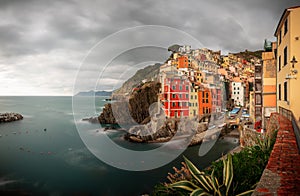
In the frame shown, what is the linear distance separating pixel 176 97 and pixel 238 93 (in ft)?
54.2

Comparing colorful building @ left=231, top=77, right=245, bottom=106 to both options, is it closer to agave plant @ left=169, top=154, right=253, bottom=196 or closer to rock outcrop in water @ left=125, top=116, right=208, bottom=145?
rock outcrop in water @ left=125, top=116, right=208, bottom=145

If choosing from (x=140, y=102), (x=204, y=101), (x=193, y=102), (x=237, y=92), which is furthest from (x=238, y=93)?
(x=140, y=102)

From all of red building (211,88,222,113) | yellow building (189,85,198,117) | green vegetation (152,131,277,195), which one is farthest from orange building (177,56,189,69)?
green vegetation (152,131,277,195)

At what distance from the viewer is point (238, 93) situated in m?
35.6

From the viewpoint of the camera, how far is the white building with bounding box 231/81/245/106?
35.0m

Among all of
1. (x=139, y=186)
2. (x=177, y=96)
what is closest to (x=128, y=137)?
(x=177, y=96)

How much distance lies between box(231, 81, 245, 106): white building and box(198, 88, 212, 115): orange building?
36.6 ft

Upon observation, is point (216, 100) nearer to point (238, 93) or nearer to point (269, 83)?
point (238, 93)

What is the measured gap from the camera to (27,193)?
526 inches

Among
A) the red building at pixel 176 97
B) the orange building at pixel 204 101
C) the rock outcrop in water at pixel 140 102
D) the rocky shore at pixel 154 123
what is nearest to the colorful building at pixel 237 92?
the orange building at pixel 204 101

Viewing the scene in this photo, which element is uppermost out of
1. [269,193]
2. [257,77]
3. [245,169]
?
[257,77]

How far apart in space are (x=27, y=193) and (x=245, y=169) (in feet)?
49.3

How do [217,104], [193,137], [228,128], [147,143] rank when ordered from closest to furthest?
[193,137] → [147,143] → [228,128] → [217,104]

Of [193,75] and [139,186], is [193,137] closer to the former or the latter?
[193,75]
